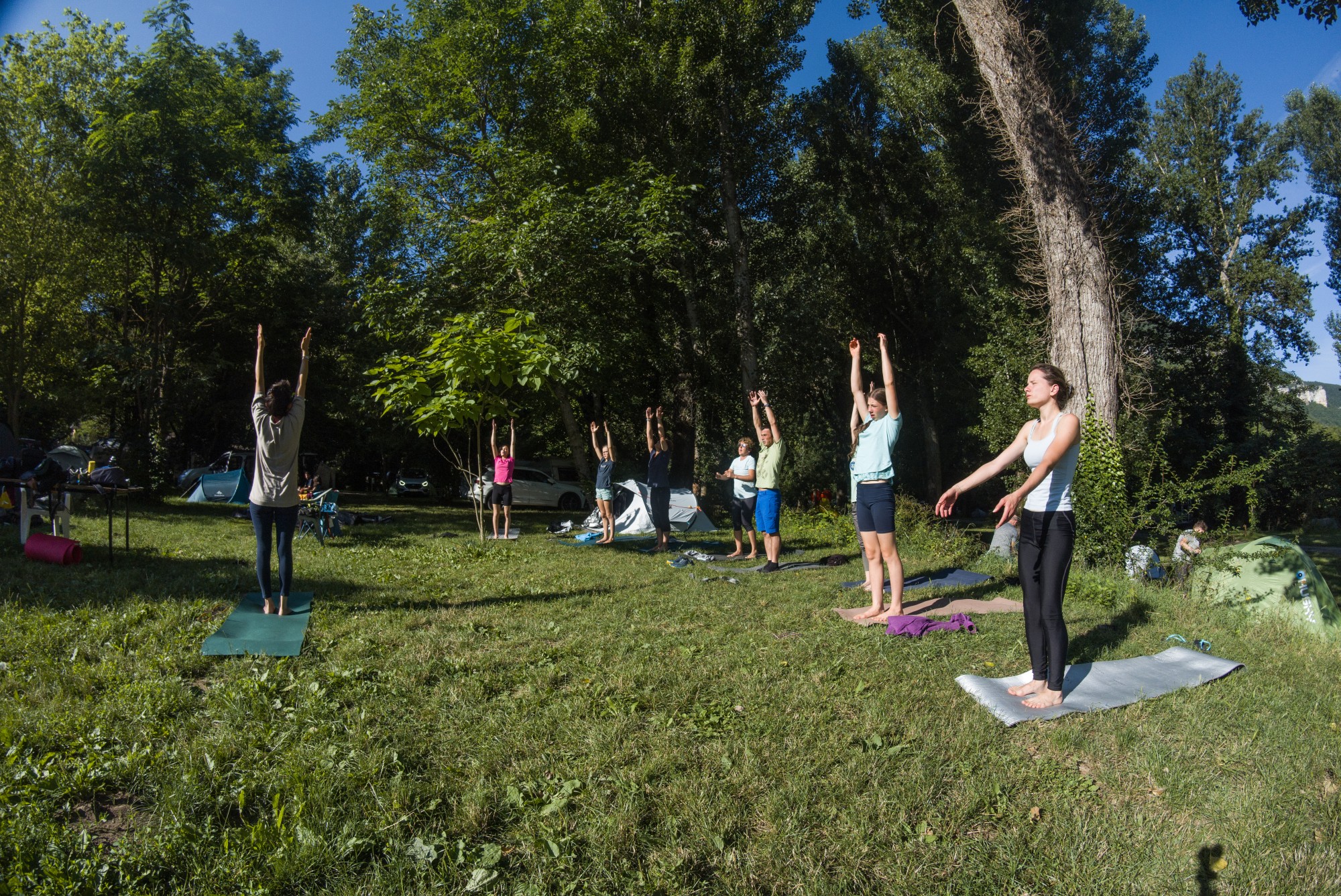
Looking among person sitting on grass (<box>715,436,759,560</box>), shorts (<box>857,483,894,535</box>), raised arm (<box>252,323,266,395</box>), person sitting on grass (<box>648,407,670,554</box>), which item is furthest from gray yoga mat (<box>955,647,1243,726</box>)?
person sitting on grass (<box>648,407,670,554</box>)

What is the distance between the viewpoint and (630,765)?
306cm

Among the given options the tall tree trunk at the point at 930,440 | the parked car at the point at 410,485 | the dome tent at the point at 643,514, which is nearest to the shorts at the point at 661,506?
the dome tent at the point at 643,514

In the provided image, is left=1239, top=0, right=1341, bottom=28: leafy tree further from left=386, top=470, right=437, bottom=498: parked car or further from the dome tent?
left=386, top=470, right=437, bottom=498: parked car

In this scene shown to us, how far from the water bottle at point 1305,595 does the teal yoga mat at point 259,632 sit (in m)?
7.22

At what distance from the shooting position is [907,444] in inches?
1046

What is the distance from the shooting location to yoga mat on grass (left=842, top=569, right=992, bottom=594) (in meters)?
7.39

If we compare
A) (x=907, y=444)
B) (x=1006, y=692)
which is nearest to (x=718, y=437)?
(x=907, y=444)

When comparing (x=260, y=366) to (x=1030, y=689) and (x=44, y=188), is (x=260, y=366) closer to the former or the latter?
(x=1030, y=689)

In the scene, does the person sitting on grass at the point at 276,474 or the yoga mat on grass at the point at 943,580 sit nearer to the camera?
the person sitting on grass at the point at 276,474

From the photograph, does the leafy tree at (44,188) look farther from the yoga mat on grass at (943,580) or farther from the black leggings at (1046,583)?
the black leggings at (1046,583)

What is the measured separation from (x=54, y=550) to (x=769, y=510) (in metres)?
7.29

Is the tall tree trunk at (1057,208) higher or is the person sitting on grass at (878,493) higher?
the tall tree trunk at (1057,208)

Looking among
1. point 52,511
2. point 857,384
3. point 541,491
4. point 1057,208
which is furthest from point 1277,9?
point 541,491

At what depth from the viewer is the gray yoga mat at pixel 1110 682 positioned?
373 centimetres
